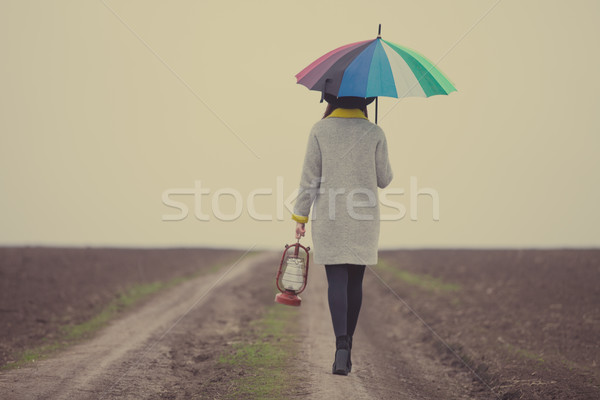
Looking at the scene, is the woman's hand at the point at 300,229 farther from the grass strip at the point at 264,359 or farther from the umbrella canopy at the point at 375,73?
the grass strip at the point at 264,359

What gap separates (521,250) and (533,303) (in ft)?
51.8

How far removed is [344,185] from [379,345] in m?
5.90

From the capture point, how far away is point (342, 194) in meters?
6.09

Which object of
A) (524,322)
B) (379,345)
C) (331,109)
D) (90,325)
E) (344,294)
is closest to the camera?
(344,294)

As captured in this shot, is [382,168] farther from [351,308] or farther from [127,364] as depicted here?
[127,364]

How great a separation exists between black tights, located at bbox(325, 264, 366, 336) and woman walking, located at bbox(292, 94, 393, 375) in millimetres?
10

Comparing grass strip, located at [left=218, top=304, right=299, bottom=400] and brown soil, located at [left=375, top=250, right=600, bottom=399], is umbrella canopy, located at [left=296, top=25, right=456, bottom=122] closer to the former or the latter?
grass strip, located at [left=218, top=304, right=299, bottom=400]

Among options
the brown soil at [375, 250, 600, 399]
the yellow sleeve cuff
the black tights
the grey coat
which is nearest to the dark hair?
the grey coat

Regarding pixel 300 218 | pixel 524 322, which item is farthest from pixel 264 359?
pixel 524 322

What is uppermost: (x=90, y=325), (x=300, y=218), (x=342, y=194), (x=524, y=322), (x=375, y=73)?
(x=375, y=73)

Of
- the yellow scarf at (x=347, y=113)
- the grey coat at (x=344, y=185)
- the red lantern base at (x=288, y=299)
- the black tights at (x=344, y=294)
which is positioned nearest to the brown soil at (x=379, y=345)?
the black tights at (x=344, y=294)

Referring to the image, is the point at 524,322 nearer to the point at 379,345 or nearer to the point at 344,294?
the point at 379,345

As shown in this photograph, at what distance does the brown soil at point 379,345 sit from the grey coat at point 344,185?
161 cm

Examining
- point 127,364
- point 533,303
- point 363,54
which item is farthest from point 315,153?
point 533,303
